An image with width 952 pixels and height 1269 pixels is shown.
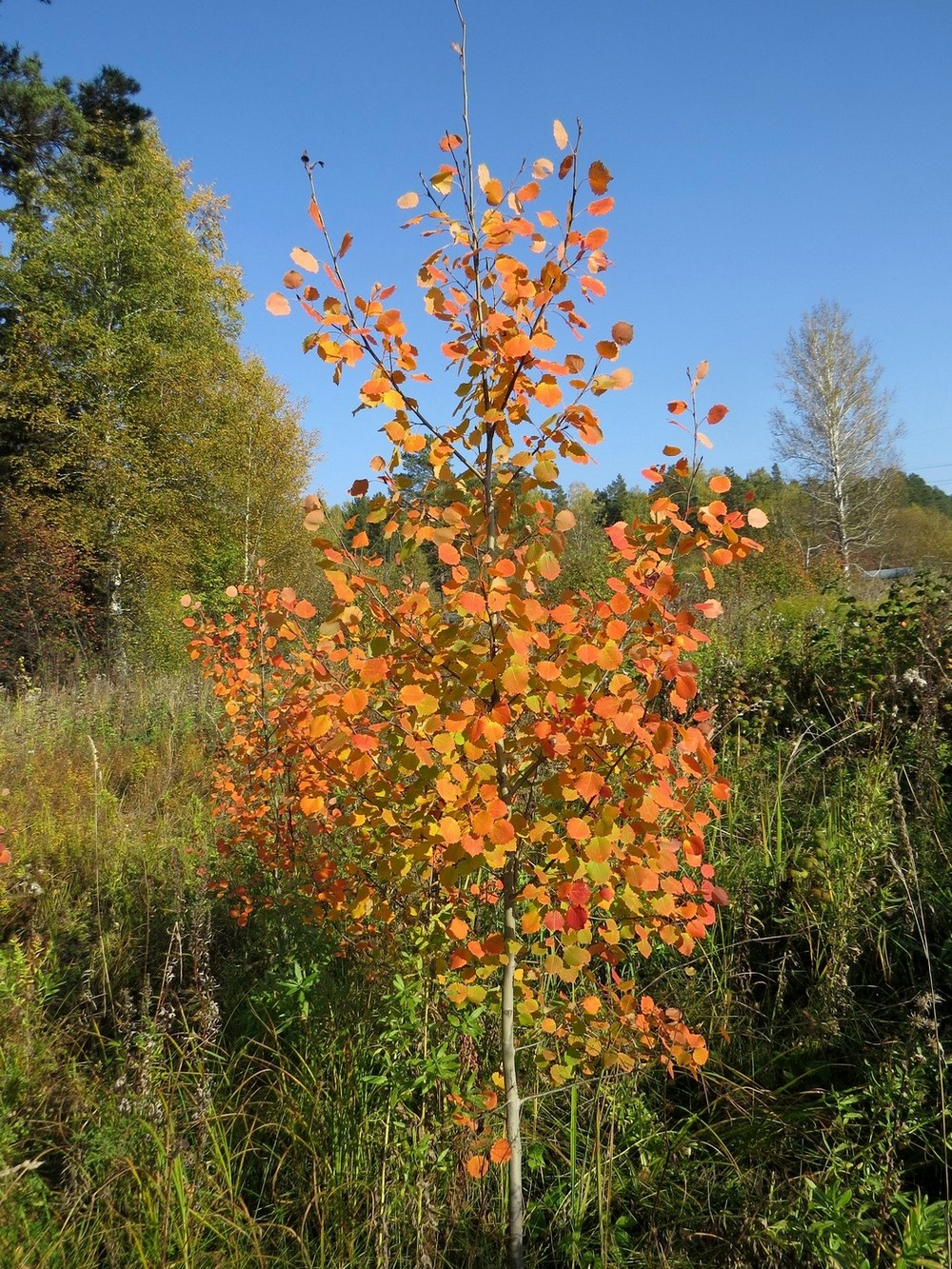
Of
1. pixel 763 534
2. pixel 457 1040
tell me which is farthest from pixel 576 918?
pixel 763 534

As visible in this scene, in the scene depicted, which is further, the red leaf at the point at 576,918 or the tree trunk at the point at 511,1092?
the tree trunk at the point at 511,1092

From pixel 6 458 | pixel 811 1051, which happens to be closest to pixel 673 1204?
pixel 811 1051

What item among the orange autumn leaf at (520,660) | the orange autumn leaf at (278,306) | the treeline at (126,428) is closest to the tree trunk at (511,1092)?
the orange autumn leaf at (520,660)

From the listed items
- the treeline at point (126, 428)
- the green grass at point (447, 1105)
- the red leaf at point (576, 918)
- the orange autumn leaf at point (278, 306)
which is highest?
the treeline at point (126, 428)

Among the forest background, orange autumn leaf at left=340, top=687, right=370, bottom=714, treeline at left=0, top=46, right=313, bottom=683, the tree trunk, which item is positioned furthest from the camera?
treeline at left=0, top=46, right=313, bottom=683

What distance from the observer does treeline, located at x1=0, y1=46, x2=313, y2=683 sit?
12219 mm

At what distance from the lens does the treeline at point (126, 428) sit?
12.2 metres

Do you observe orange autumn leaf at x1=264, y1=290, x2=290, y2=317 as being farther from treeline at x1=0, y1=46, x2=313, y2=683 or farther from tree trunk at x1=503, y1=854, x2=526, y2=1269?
treeline at x1=0, y1=46, x2=313, y2=683

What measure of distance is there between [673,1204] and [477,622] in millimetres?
1425

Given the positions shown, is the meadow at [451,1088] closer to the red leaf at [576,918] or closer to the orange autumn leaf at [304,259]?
the red leaf at [576,918]

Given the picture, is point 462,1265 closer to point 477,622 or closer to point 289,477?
point 477,622

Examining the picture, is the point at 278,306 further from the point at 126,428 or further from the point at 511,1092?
the point at 126,428

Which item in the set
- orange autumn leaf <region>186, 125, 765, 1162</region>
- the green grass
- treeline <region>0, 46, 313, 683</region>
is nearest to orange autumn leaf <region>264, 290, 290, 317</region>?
orange autumn leaf <region>186, 125, 765, 1162</region>

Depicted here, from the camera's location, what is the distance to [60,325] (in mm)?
12914
